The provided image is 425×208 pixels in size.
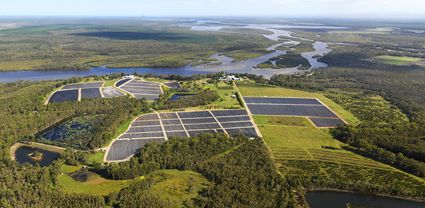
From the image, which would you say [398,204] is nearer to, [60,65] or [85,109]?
[85,109]

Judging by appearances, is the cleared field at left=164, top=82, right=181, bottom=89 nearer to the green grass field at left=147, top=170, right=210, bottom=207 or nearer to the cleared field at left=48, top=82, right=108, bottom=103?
the cleared field at left=48, top=82, right=108, bottom=103

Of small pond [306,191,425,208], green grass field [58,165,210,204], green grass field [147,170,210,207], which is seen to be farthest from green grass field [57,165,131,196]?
small pond [306,191,425,208]

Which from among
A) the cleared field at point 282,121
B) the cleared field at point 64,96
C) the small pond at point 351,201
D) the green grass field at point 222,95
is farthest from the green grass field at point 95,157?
the cleared field at point 64,96

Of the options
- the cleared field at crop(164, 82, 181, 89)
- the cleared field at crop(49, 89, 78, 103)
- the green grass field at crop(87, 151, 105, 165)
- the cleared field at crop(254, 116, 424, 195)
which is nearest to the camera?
the cleared field at crop(254, 116, 424, 195)

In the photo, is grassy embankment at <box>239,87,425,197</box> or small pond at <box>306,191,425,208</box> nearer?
small pond at <box>306,191,425,208</box>

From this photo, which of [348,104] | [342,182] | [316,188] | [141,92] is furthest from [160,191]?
[348,104]

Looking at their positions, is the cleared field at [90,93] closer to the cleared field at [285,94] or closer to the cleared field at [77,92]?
the cleared field at [77,92]
